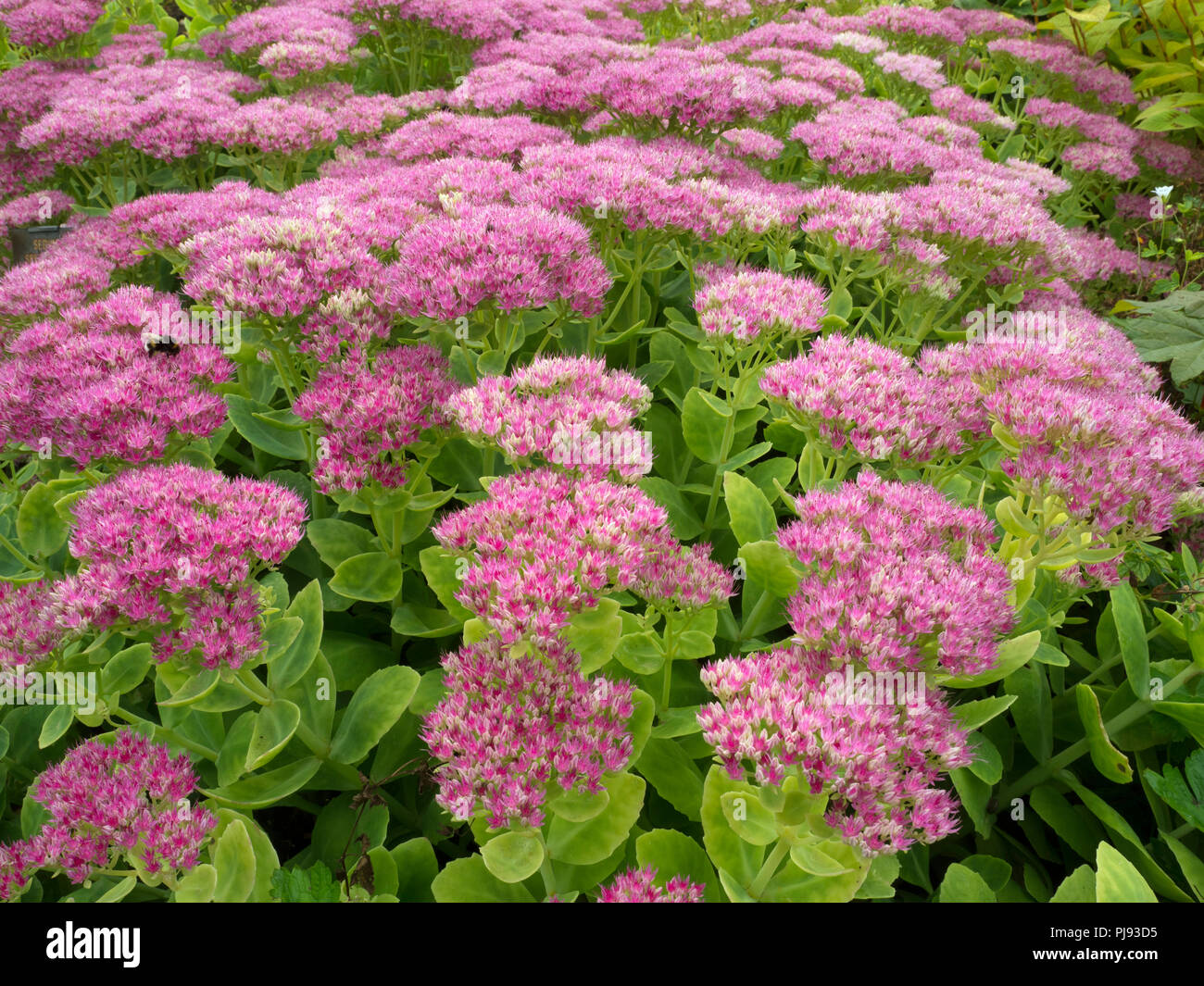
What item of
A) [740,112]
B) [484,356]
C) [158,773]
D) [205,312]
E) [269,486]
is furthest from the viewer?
[740,112]

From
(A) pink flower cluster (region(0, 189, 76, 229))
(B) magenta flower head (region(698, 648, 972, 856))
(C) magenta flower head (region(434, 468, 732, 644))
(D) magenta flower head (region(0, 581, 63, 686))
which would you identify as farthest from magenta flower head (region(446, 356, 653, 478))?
(A) pink flower cluster (region(0, 189, 76, 229))

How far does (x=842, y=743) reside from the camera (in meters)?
1.40

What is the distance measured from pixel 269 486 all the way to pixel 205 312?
28.5 inches

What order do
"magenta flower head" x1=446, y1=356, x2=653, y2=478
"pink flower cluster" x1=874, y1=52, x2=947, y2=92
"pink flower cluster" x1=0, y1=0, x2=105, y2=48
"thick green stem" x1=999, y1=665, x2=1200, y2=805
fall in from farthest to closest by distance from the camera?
"pink flower cluster" x1=0, y1=0, x2=105, y2=48 → "pink flower cluster" x1=874, y1=52, x2=947, y2=92 → "thick green stem" x1=999, y1=665, x2=1200, y2=805 → "magenta flower head" x1=446, y1=356, x2=653, y2=478

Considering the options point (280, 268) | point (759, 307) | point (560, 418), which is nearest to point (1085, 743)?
point (759, 307)

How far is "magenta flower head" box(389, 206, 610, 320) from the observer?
2.28 metres

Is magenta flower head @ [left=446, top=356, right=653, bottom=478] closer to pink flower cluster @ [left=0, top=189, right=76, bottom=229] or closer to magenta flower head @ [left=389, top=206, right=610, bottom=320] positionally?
magenta flower head @ [left=389, top=206, right=610, bottom=320]

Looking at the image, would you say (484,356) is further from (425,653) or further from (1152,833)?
(1152,833)

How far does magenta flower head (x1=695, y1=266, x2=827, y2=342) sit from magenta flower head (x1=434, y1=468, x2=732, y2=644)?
705 millimetres

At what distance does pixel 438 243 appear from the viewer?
2.36m

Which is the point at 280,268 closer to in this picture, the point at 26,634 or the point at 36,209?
the point at 26,634

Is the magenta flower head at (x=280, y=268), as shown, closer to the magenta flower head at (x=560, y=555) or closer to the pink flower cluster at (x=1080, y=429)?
the magenta flower head at (x=560, y=555)
